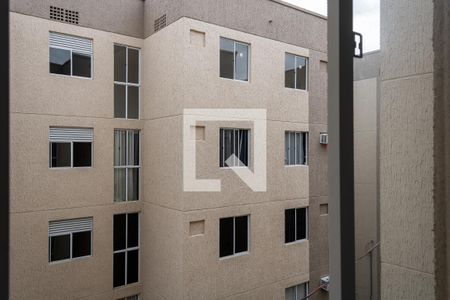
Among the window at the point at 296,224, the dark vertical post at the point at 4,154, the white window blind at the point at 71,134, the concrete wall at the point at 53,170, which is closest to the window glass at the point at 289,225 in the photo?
the window at the point at 296,224

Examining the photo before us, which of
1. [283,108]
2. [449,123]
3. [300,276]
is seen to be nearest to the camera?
[449,123]

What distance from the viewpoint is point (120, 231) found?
5.21 metres

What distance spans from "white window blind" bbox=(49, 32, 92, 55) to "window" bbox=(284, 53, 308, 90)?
3.15 meters

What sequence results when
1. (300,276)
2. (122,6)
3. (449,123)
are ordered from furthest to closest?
1. (300,276)
2. (122,6)
3. (449,123)

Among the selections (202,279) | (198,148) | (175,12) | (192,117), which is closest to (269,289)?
(202,279)

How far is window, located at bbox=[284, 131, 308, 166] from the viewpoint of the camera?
19.3 ft

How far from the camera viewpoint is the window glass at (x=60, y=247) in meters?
4.50

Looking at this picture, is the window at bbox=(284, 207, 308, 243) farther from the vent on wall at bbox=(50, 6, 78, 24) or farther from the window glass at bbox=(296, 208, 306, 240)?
the vent on wall at bbox=(50, 6, 78, 24)

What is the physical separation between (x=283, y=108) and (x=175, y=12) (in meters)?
2.33

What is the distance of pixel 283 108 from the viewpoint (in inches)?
225

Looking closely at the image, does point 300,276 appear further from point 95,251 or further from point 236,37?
point 236,37

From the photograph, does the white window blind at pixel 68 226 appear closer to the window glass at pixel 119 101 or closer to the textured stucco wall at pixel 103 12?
the window glass at pixel 119 101

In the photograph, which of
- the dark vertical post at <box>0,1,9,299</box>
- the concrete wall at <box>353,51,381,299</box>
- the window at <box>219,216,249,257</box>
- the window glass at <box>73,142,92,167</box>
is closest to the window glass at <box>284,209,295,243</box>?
the window at <box>219,216,249,257</box>

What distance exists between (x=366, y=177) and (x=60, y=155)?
4.58 meters
